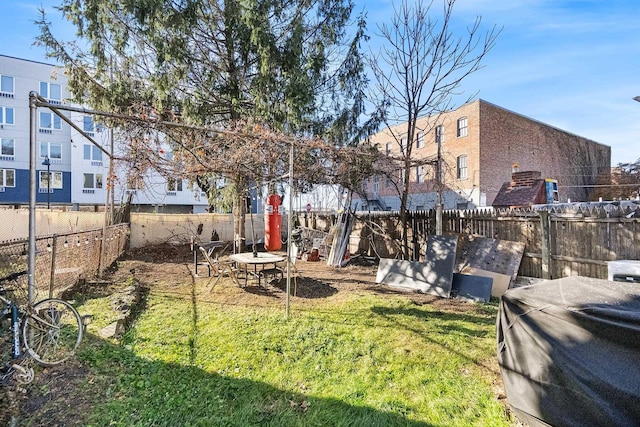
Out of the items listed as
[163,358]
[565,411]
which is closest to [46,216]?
[163,358]

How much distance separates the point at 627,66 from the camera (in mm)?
10742

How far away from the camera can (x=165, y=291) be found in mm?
6605

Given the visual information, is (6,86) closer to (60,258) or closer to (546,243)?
(60,258)

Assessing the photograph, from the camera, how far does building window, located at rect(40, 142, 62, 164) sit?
24.5 meters

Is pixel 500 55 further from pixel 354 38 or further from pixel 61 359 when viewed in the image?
pixel 61 359

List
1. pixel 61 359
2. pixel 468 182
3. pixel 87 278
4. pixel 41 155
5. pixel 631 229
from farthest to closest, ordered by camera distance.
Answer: pixel 41 155, pixel 468 182, pixel 87 278, pixel 631 229, pixel 61 359

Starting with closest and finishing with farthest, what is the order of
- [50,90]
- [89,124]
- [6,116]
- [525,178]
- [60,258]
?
[60,258], [89,124], [525,178], [6,116], [50,90]

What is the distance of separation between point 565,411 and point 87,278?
7.83m

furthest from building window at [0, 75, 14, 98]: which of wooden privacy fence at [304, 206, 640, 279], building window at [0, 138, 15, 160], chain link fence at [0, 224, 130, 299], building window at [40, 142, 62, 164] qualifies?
wooden privacy fence at [304, 206, 640, 279]

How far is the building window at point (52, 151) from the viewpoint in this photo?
24538 mm

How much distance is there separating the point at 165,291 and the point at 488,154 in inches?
806

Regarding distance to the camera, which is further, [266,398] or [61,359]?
[61,359]

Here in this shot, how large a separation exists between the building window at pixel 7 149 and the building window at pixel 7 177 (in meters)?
0.95

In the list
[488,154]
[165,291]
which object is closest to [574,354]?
[165,291]
